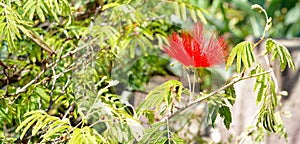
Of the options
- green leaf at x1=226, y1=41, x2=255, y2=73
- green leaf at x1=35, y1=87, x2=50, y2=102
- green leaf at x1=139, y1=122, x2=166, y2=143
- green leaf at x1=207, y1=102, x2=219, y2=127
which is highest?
green leaf at x1=226, y1=41, x2=255, y2=73

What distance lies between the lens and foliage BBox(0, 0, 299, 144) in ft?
3.82

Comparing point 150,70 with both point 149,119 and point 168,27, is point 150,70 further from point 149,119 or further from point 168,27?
point 149,119

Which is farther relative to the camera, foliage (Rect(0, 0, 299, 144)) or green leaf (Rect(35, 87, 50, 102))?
green leaf (Rect(35, 87, 50, 102))

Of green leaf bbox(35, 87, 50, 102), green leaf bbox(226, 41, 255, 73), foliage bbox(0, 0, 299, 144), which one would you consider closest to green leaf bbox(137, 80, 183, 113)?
foliage bbox(0, 0, 299, 144)

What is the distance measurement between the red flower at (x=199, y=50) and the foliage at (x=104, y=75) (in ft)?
0.11

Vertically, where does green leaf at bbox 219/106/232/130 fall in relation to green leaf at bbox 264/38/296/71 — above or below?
below

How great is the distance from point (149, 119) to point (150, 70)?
553mm

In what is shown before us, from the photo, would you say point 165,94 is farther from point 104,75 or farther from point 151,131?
point 104,75

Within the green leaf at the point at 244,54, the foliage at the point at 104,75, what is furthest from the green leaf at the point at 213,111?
the green leaf at the point at 244,54

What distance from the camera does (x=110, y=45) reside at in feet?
4.80

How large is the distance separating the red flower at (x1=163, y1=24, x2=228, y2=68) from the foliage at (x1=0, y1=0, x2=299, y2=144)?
1.3 inches

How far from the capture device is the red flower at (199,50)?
3.70 ft

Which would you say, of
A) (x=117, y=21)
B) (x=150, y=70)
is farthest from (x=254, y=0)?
(x=117, y=21)

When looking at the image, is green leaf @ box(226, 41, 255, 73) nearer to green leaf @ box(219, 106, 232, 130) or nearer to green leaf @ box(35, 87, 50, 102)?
green leaf @ box(219, 106, 232, 130)
